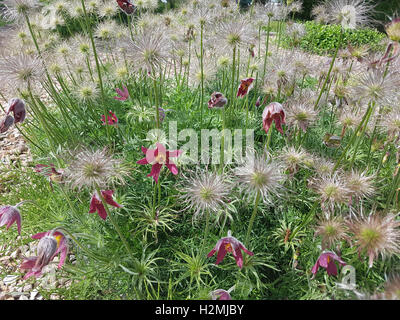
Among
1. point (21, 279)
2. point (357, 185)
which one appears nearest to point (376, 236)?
point (357, 185)

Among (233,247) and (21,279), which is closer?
(233,247)

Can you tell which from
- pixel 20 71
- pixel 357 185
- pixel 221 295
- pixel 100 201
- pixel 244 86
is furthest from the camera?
pixel 244 86

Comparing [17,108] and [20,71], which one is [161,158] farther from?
[20,71]

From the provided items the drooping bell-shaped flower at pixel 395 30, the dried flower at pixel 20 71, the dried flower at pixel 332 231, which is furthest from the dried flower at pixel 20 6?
the dried flower at pixel 332 231

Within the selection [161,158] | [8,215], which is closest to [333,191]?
[161,158]

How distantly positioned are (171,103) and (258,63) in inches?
48.8

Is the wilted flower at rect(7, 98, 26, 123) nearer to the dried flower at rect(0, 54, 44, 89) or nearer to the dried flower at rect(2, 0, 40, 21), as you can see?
the dried flower at rect(0, 54, 44, 89)

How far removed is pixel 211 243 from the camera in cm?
236

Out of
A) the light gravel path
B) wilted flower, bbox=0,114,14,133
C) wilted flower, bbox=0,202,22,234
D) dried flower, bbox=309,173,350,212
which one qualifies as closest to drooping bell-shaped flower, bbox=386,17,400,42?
dried flower, bbox=309,173,350,212

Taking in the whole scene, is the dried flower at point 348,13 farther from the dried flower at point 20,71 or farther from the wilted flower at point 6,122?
the wilted flower at point 6,122

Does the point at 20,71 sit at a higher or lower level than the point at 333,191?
higher

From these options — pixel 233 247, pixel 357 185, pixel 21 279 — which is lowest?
pixel 21 279

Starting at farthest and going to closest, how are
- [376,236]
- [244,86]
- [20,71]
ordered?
[244,86] → [20,71] → [376,236]

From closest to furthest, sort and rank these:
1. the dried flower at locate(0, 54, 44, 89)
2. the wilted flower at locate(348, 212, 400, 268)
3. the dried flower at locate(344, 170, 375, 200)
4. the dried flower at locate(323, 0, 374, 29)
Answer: the wilted flower at locate(348, 212, 400, 268), the dried flower at locate(344, 170, 375, 200), the dried flower at locate(0, 54, 44, 89), the dried flower at locate(323, 0, 374, 29)
